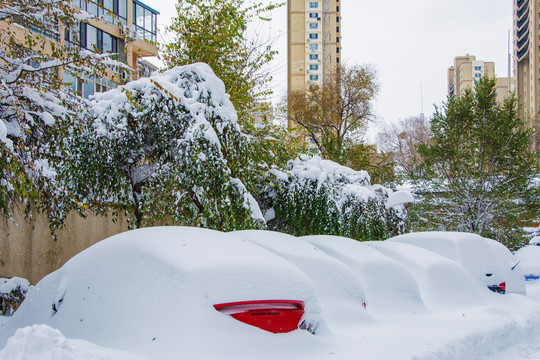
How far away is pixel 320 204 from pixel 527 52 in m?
100

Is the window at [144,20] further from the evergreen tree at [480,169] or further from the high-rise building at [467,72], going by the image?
the high-rise building at [467,72]

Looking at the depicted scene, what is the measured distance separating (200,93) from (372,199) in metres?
7.20

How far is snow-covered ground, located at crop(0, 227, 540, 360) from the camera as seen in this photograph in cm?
267

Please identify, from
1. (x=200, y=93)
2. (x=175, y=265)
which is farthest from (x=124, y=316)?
(x=200, y=93)

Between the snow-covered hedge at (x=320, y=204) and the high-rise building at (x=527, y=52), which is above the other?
the high-rise building at (x=527, y=52)

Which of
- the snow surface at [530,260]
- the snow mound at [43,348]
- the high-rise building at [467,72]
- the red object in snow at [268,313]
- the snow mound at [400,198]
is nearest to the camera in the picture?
the snow mound at [43,348]

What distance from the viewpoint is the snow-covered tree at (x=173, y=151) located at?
7160 millimetres

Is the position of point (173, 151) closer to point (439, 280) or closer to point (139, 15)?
point (439, 280)

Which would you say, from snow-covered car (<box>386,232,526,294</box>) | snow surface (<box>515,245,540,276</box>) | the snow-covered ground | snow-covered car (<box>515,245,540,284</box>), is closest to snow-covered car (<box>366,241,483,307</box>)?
snow-covered car (<box>386,232,526,294</box>)

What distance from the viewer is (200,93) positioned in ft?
24.8

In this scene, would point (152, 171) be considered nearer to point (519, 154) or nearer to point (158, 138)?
point (158, 138)

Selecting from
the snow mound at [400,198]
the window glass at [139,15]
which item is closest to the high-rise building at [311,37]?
the window glass at [139,15]

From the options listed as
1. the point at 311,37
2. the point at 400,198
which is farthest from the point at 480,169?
the point at 311,37

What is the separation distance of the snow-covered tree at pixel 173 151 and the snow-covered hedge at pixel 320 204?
3.81 metres
